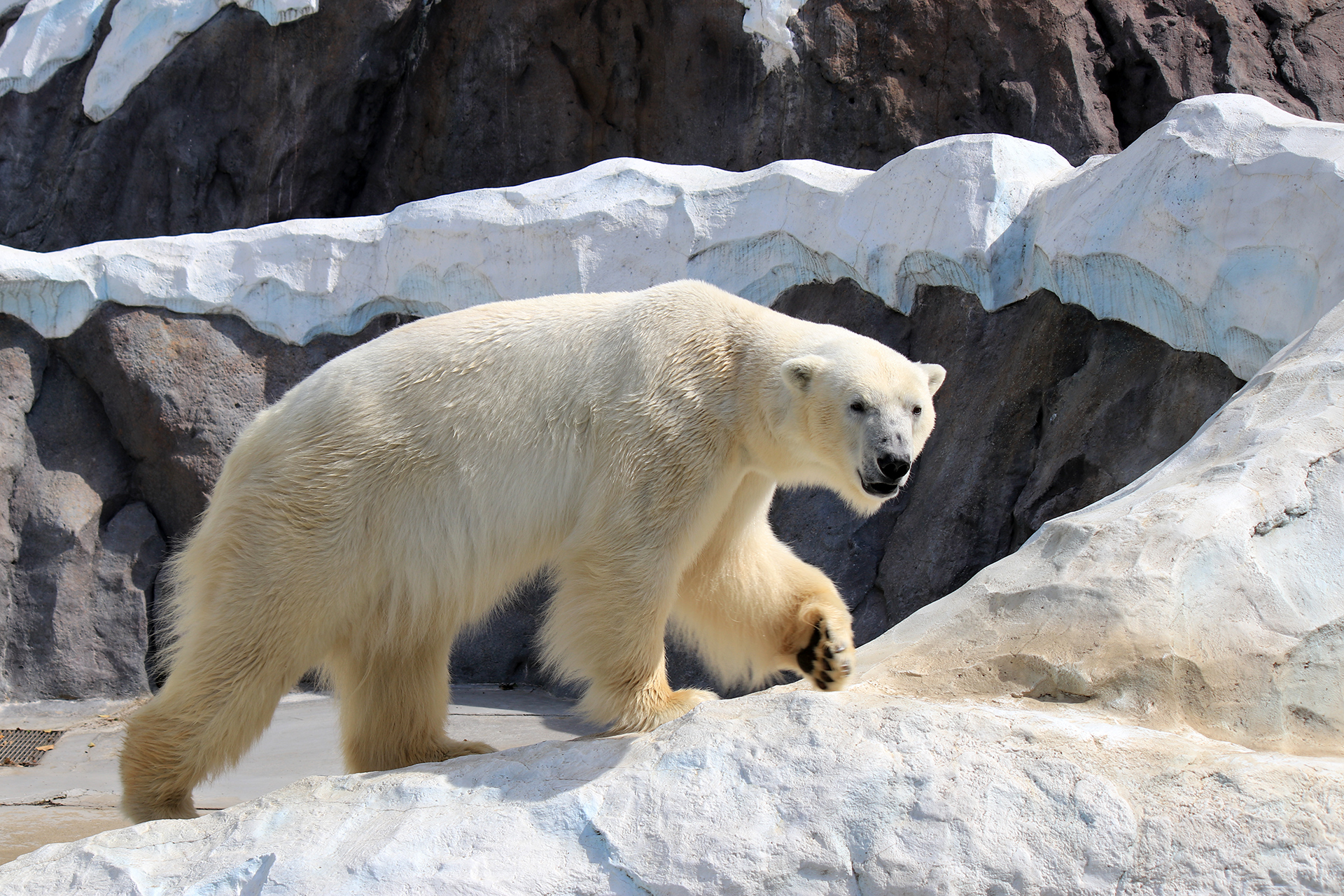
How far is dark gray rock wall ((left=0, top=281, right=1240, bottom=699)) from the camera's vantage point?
198 inches

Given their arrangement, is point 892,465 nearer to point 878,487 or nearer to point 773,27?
point 878,487

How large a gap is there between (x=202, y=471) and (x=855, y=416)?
15.5 ft

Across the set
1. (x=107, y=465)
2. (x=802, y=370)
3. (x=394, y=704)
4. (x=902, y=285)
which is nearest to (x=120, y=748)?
(x=394, y=704)

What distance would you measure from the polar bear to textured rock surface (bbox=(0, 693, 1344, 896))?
45cm

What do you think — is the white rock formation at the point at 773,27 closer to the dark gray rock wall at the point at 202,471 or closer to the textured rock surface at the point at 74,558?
the dark gray rock wall at the point at 202,471

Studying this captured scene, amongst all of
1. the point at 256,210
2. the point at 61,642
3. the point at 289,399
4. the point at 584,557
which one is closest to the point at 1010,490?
the point at 584,557

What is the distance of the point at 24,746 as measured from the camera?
5559 millimetres

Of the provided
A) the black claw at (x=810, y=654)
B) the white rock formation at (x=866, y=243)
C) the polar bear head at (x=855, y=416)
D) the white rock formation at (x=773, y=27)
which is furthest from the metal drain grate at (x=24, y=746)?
the white rock formation at (x=773, y=27)

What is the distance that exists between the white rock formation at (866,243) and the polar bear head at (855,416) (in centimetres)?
168

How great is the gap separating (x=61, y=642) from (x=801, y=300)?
4.45 meters

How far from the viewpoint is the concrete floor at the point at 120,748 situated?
438 cm

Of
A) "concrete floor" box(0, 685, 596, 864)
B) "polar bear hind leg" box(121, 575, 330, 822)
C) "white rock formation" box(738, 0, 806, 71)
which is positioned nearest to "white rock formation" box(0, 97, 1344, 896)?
"polar bear hind leg" box(121, 575, 330, 822)

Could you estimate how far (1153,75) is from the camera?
699 centimetres

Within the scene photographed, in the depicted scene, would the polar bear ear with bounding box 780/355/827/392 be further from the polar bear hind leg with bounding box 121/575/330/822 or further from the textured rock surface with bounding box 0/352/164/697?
the textured rock surface with bounding box 0/352/164/697
